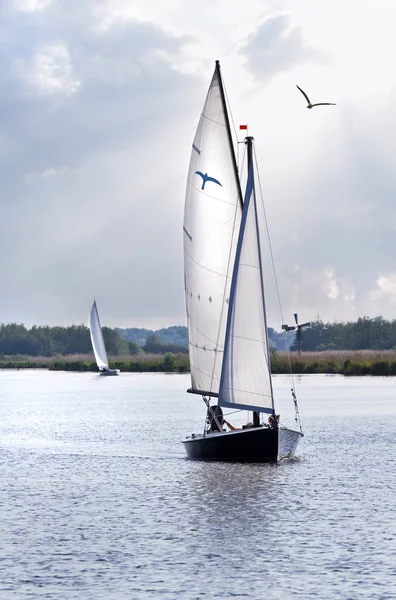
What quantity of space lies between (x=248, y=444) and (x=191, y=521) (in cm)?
1007

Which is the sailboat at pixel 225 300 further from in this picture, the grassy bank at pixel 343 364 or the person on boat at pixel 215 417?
the grassy bank at pixel 343 364

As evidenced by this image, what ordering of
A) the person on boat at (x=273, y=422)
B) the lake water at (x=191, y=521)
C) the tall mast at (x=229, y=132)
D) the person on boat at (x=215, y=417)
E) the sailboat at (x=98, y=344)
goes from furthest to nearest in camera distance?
the sailboat at (x=98, y=344) < the tall mast at (x=229, y=132) < the person on boat at (x=215, y=417) < the person on boat at (x=273, y=422) < the lake water at (x=191, y=521)

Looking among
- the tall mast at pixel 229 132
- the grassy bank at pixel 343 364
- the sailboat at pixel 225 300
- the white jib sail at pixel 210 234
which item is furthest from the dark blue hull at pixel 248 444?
the grassy bank at pixel 343 364

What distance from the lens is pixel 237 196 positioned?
43281 millimetres

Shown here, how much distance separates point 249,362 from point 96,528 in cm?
1194

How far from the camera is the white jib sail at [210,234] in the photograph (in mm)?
43750

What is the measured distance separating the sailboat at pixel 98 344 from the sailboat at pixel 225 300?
127 metres

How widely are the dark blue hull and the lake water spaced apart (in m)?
0.50

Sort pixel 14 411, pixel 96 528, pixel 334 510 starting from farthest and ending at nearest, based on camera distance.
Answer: pixel 14 411 → pixel 334 510 → pixel 96 528

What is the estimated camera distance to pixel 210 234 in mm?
44281

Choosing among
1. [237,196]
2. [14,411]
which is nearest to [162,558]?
[237,196]

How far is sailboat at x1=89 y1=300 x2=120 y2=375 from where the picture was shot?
17212 cm

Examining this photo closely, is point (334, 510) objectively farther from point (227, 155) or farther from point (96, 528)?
point (227, 155)

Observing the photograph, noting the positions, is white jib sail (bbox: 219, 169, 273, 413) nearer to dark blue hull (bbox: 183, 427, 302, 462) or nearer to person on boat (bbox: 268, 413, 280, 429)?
person on boat (bbox: 268, 413, 280, 429)
